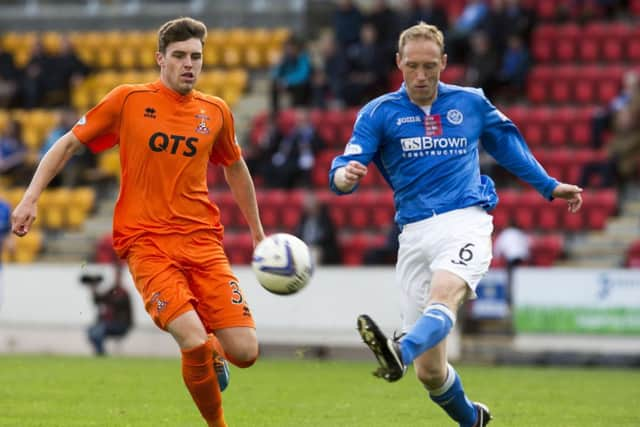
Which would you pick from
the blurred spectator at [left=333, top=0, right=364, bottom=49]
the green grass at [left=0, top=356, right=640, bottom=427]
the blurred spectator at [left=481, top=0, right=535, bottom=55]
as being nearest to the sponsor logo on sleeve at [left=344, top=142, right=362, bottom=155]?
the green grass at [left=0, top=356, right=640, bottom=427]

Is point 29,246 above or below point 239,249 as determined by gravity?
below

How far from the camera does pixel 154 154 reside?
785 cm

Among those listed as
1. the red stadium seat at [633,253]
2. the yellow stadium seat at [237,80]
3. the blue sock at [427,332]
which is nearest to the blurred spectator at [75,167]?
the yellow stadium seat at [237,80]

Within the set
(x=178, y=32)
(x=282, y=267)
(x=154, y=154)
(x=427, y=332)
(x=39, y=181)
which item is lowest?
(x=427, y=332)

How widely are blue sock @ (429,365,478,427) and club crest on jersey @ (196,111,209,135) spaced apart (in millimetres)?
2137

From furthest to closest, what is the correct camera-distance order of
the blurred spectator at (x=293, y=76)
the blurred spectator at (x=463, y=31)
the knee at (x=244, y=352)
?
the blurred spectator at (x=293, y=76), the blurred spectator at (x=463, y=31), the knee at (x=244, y=352)

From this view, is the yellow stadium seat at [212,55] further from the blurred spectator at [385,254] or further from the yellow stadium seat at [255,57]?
the blurred spectator at [385,254]

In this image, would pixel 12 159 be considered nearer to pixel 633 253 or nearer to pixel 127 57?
pixel 127 57

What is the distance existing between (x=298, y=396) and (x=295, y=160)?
31.5 ft

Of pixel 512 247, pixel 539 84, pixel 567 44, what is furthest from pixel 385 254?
pixel 567 44

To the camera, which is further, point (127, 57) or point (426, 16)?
point (127, 57)

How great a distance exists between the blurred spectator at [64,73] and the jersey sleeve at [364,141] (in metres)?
18.0

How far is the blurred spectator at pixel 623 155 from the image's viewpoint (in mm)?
19438

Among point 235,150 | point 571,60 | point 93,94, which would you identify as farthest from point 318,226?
point 235,150
